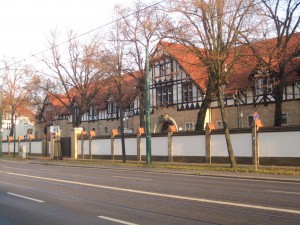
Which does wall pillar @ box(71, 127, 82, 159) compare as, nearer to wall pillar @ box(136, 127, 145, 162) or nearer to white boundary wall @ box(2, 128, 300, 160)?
white boundary wall @ box(2, 128, 300, 160)

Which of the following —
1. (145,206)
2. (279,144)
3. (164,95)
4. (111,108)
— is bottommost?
(145,206)

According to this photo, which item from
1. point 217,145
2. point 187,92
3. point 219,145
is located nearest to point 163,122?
point 187,92

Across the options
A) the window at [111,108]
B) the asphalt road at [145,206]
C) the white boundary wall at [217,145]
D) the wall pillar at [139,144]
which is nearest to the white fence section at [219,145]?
the white boundary wall at [217,145]

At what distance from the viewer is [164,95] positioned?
4528cm

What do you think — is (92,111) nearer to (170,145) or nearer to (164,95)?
(164,95)

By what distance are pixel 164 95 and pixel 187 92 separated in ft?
11.4

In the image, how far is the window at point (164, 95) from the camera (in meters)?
44.4

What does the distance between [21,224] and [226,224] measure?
13.4ft

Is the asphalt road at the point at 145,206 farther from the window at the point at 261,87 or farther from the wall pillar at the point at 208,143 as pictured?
the window at the point at 261,87

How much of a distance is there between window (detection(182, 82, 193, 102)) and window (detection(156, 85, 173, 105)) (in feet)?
6.14

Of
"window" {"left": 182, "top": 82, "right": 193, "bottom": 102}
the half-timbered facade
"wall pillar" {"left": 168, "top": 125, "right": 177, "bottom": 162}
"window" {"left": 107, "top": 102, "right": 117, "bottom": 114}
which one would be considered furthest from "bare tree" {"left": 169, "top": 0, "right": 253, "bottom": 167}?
"window" {"left": 107, "top": 102, "right": 117, "bottom": 114}

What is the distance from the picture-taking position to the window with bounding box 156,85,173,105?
44.4m

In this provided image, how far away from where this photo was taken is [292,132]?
25.8 m

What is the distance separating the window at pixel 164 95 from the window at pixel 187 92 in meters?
1.87
